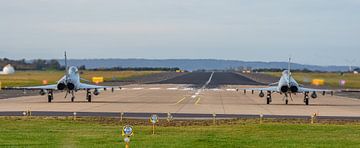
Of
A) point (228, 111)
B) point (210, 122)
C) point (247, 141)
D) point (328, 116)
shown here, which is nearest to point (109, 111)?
point (228, 111)

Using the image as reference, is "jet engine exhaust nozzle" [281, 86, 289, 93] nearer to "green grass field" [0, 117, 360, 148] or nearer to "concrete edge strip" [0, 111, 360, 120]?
"concrete edge strip" [0, 111, 360, 120]

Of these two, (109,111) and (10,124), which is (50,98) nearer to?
(109,111)

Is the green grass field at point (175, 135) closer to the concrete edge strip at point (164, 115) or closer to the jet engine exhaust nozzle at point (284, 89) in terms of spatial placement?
the concrete edge strip at point (164, 115)

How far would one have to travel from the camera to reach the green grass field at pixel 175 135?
23794 mm

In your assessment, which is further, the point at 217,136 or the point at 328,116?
the point at 328,116

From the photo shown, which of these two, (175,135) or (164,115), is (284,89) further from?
(175,135)

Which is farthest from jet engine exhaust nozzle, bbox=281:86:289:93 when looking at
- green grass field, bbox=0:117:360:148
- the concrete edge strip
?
green grass field, bbox=0:117:360:148

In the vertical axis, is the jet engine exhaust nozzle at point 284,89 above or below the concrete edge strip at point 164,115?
above

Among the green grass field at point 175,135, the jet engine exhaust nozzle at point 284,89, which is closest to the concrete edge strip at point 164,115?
the green grass field at point 175,135

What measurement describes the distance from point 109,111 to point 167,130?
49.2ft

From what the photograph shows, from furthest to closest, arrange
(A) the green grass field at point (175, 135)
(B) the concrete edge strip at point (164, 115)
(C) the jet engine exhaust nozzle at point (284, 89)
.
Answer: (C) the jet engine exhaust nozzle at point (284, 89)
(B) the concrete edge strip at point (164, 115)
(A) the green grass field at point (175, 135)

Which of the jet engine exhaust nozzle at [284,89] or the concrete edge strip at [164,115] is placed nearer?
the concrete edge strip at [164,115]

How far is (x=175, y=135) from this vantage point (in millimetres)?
26969

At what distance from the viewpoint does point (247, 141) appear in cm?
2473
